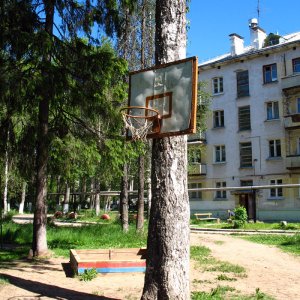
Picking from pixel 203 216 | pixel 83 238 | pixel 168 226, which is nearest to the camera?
pixel 168 226

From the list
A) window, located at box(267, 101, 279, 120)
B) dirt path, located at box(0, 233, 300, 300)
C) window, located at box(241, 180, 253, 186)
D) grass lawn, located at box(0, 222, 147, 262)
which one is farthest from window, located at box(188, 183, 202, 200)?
dirt path, located at box(0, 233, 300, 300)

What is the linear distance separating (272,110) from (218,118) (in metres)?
5.01

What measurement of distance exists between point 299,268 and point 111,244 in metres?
6.01

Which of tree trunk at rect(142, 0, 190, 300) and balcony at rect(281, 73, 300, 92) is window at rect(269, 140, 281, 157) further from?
tree trunk at rect(142, 0, 190, 300)

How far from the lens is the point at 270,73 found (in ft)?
113

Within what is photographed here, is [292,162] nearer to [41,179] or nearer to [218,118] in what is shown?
[218,118]

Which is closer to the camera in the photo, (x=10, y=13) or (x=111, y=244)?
(x=10, y=13)

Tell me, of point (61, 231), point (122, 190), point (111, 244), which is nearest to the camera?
point (111, 244)

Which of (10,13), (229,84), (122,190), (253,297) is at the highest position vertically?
(229,84)

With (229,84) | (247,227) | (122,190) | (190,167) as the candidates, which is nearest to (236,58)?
(229,84)

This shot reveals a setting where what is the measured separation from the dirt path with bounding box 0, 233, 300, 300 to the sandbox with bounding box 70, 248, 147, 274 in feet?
0.54

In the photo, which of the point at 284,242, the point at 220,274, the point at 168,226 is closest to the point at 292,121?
the point at 284,242

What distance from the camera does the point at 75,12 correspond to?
12.7 metres

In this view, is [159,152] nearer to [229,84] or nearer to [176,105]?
[176,105]
